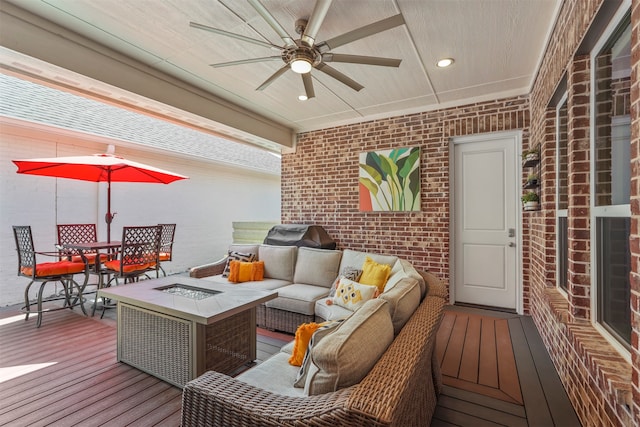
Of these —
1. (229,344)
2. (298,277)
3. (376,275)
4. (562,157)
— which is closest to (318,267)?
(298,277)

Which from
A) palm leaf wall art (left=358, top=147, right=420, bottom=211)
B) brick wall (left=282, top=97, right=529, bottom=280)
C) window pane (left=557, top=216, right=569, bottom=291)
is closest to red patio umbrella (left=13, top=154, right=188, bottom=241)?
brick wall (left=282, top=97, right=529, bottom=280)

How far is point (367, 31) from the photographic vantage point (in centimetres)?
198

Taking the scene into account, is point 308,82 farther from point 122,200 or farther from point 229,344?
point 122,200

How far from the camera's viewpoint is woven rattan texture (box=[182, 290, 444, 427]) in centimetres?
90

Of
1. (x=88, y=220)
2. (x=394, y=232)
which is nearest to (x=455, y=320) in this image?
(x=394, y=232)

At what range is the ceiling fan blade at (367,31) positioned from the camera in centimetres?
187

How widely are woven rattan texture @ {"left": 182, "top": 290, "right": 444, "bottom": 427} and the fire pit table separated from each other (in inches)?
35.0

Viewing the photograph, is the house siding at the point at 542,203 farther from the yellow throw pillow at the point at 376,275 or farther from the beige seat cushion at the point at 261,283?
the beige seat cushion at the point at 261,283

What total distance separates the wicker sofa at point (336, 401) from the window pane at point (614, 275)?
3.42 ft

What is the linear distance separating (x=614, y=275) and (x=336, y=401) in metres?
1.80

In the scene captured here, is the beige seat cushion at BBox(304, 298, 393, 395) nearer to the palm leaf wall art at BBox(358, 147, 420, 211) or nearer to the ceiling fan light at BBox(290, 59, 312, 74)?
the ceiling fan light at BBox(290, 59, 312, 74)

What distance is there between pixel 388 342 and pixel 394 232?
3303mm

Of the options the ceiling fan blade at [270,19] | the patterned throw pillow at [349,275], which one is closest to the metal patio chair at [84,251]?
the patterned throw pillow at [349,275]

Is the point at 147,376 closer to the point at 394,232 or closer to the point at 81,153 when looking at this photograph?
the point at 394,232
